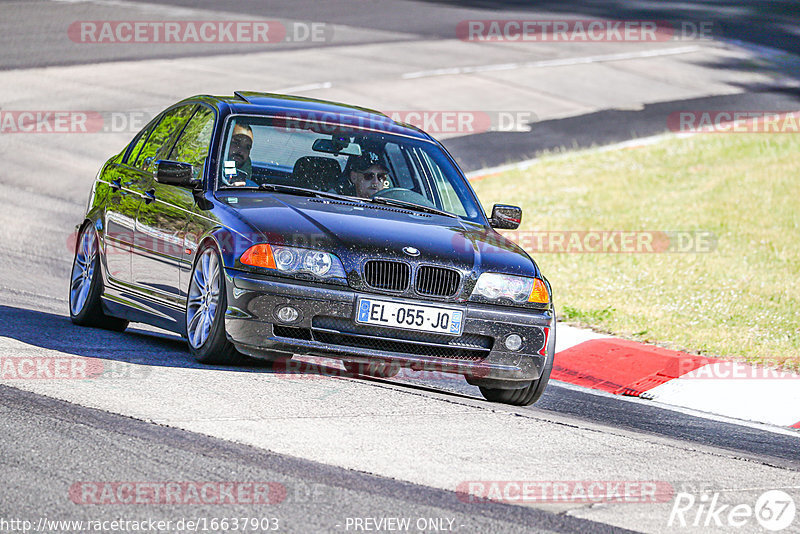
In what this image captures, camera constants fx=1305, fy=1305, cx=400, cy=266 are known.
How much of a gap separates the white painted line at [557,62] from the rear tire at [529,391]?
17540 mm

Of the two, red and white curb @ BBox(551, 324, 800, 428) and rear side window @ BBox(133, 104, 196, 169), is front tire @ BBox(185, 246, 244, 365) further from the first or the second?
red and white curb @ BBox(551, 324, 800, 428)

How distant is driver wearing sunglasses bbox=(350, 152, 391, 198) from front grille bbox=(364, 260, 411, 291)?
1.13 meters

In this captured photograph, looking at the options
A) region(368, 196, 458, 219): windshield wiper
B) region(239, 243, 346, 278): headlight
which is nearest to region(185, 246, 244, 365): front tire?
region(239, 243, 346, 278): headlight

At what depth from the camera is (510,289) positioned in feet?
23.9

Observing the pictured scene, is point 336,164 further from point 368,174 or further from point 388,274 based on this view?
point 388,274

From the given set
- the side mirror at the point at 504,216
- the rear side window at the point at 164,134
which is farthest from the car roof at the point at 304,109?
the side mirror at the point at 504,216

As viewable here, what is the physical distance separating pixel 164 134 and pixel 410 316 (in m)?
2.85

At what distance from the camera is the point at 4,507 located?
4.42m

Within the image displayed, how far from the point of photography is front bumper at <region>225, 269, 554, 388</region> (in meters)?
6.87

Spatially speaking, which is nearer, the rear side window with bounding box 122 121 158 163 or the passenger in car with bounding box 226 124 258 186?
the passenger in car with bounding box 226 124 258 186

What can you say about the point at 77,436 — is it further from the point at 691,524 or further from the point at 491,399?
the point at 491,399

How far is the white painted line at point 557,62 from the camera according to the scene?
84.3 ft

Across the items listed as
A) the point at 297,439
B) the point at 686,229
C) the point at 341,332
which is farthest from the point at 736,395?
the point at 686,229

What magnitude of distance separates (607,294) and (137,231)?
5179 mm
